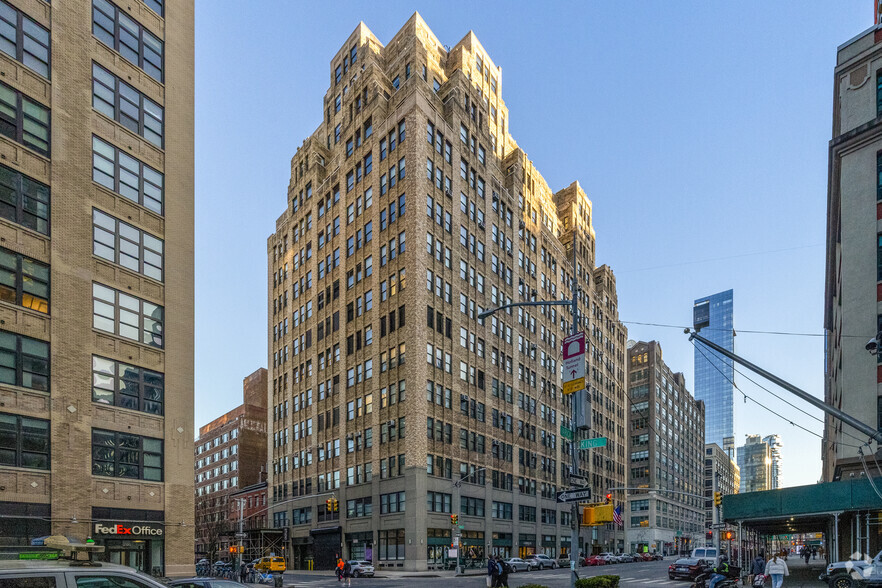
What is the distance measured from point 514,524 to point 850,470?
39.0 m

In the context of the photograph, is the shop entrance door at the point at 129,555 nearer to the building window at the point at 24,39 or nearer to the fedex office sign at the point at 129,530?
the fedex office sign at the point at 129,530

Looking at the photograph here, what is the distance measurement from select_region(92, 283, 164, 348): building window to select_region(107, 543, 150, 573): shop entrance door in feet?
28.2

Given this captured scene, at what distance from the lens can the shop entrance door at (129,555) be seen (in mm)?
25656

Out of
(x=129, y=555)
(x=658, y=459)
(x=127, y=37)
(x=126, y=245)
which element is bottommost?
(x=658, y=459)

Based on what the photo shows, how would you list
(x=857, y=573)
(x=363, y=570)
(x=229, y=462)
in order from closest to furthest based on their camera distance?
(x=857, y=573), (x=363, y=570), (x=229, y=462)

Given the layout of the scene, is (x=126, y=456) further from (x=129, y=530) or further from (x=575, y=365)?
(x=575, y=365)

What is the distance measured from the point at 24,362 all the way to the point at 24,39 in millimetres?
12879

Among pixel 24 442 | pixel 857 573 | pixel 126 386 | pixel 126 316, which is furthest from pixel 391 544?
pixel 857 573

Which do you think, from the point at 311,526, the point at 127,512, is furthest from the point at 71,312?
the point at 311,526

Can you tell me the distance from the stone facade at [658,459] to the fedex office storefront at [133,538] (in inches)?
3648

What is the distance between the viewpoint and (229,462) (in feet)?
341

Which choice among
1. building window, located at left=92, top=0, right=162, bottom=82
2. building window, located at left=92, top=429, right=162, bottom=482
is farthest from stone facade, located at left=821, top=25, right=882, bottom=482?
building window, located at left=92, top=0, right=162, bottom=82

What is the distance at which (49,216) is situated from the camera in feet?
82.8

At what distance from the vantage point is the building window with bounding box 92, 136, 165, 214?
27547mm
